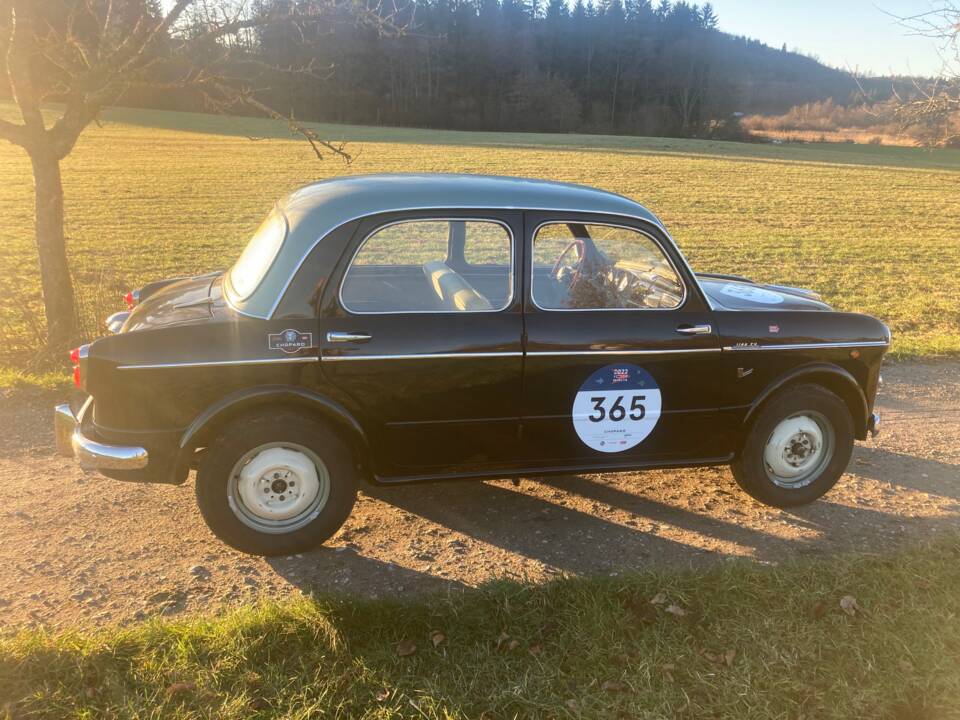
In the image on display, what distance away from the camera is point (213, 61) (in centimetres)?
726

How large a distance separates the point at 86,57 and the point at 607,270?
5477 mm

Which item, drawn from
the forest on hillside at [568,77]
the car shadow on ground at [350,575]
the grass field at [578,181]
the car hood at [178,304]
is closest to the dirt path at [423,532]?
the car shadow on ground at [350,575]

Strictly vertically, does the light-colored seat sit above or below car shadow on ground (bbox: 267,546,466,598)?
above

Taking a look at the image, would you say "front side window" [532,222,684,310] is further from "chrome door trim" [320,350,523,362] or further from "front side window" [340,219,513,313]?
"chrome door trim" [320,350,523,362]

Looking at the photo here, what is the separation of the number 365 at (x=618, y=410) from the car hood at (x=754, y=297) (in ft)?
Answer: 2.50

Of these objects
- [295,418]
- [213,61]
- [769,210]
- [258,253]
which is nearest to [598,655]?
[295,418]

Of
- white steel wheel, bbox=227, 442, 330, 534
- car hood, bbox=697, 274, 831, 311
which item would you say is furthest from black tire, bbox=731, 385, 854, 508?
white steel wheel, bbox=227, 442, 330, 534

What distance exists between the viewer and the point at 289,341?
3.60 metres

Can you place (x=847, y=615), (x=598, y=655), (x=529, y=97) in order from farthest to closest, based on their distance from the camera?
(x=529, y=97) < (x=847, y=615) < (x=598, y=655)

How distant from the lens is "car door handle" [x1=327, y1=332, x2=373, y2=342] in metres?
3.65

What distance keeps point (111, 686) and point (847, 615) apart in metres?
3.30

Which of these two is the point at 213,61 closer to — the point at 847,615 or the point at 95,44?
the point at 95,44

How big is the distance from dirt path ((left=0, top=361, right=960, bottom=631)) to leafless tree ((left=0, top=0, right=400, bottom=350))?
2.63 meters

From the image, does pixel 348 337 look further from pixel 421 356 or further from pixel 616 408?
pixel 616 408
